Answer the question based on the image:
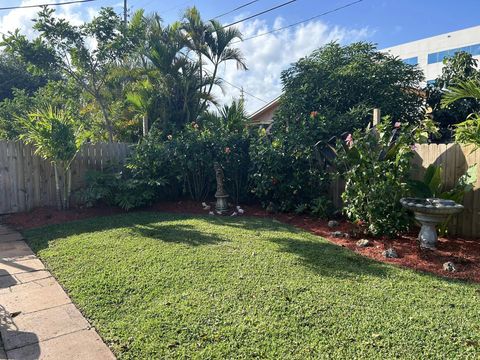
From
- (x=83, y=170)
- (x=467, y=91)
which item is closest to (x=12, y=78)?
(x=83, y=170)

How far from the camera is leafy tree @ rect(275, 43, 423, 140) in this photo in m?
7.71

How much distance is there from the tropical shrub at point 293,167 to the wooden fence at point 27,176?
367 cm

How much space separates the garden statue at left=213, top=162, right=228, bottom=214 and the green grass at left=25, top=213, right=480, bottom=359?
212 centimetres

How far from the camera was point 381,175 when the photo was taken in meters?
4.64

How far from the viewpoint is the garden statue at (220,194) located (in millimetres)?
6895

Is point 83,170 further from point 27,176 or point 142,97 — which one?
point 142,97

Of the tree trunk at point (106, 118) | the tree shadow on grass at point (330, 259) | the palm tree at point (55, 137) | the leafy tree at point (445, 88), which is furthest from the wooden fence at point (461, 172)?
the tree trunk at point (106, 118)

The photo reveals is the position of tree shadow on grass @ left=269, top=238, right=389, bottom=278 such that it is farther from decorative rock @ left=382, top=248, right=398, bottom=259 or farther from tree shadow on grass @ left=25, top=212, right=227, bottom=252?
tree shadow on grass @ left=25, top=212, right=227, bottom=252

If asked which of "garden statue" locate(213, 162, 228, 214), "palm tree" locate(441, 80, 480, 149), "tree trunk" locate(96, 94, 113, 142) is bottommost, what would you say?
"garden statue" locate(213, 162, 228, 214)

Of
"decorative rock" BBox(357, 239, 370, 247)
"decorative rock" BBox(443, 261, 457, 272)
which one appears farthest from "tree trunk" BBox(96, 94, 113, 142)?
"decorative rock" BBox(443, 261, 457, 272)

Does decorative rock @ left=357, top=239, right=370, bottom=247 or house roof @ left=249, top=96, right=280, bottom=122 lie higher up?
house roof @ left=249, top=96, right=280, bottom=122

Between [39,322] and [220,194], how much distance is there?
14.5 ft

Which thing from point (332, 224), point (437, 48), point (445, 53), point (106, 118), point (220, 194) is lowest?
point (332, 224)

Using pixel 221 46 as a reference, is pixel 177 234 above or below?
below
